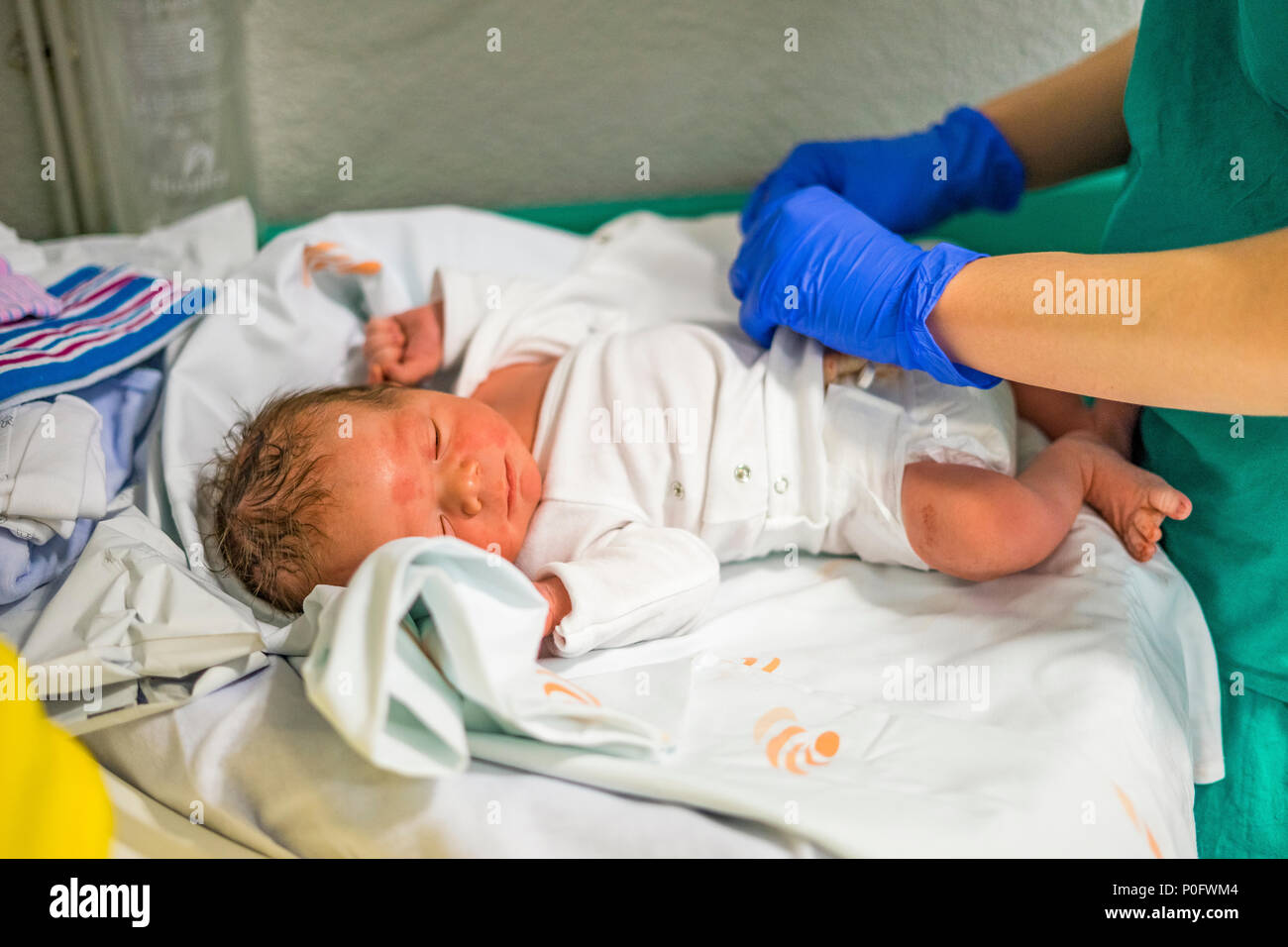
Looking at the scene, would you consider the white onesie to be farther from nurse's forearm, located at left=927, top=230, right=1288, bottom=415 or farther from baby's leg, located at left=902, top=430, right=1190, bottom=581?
nurse's forearm, located at left=927, top=230, right=1288, bottom=415

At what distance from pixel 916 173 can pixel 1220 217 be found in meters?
0.40

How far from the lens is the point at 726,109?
1.38 meters

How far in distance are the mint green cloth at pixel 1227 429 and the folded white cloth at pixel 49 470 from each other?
988 mm

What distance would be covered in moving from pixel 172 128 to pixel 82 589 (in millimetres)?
728

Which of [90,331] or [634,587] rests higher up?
[90,331]

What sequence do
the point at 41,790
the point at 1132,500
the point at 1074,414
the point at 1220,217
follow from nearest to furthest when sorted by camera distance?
the point at 41,790 < the point at 1220,217 < the point at 1132,500 < the point at 1074,414

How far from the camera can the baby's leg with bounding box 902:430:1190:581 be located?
0.91 m

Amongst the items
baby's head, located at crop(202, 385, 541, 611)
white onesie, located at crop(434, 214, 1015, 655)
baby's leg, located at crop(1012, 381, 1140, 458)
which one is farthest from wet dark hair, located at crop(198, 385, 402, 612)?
baby's leg, located at crop(1012, 381, 1140, 458)

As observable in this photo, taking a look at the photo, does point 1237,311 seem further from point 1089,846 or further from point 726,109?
point 726,109

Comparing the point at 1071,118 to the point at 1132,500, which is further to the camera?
A: the point at 1071,118

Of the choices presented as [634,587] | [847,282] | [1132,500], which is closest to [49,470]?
[634,587]

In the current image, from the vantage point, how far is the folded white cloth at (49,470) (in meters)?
0.84

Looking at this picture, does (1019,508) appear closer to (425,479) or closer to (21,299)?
(425,479)

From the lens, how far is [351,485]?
2.93ft
